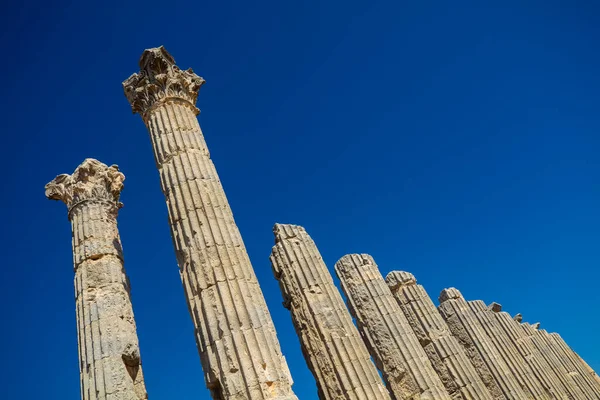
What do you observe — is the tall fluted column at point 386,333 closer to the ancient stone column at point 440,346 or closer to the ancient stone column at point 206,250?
the ancient stone column at point 440,346

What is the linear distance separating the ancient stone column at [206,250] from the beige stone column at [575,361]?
26.2 m

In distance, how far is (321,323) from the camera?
12305 mm

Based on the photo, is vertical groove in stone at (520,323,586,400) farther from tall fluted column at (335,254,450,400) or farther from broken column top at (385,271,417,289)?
tall fluted column at (335,254,450,400)

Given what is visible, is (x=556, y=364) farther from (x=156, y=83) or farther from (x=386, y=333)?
(x=156, y=83)

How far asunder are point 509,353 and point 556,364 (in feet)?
23.0

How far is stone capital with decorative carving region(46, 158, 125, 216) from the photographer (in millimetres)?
14008

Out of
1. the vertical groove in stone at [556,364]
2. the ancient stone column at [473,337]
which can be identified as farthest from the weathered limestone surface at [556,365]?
the ancient stone column at [473,337]

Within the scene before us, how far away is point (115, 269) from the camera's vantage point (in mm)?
12820

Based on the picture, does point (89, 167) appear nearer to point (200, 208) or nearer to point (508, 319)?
point (200, 208)

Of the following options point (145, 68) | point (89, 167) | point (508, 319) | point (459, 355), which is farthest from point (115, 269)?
point (508, 319)

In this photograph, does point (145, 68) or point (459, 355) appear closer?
point (145, 68)

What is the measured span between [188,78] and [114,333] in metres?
6.61

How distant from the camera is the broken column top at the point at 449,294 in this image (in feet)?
69.1

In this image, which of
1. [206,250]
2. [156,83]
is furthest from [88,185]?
[206,250]
